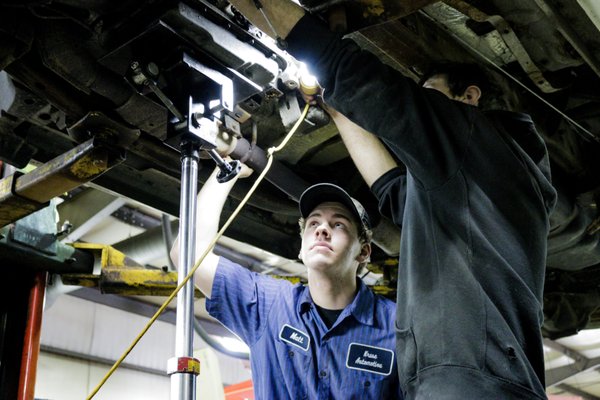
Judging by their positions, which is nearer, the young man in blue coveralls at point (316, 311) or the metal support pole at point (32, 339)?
the young man in blue coveralls at point (316, 311)

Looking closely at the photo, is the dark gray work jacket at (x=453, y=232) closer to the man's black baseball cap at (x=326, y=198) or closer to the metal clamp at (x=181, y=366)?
the metal clamp at (x=181, y=366)

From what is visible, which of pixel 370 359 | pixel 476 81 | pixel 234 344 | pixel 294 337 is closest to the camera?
pixel 476 81

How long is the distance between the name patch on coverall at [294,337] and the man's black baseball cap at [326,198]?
1.51 ft

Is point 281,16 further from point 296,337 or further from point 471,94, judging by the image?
point 296,337

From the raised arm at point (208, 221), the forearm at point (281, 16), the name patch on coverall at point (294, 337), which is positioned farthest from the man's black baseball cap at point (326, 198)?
the forearm at point (281, 16)

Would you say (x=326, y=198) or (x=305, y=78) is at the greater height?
(x=305, y=78)

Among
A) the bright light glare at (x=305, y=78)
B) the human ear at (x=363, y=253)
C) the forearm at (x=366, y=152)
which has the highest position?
the bright light glare at (x=305, y=78)

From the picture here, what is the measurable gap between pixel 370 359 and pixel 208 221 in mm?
761

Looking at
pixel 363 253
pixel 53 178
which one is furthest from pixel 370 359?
pixel 53 178

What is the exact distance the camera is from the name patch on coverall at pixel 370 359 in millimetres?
2034

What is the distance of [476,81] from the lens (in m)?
1.93

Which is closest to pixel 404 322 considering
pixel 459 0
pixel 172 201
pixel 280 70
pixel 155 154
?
pixel 280 70

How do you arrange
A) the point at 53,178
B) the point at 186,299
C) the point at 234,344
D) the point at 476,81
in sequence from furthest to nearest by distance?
the point at 234,344, the point at 476,81, the point at 53,178, the point at 186,299

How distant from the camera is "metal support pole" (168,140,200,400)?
1155 millimetres
